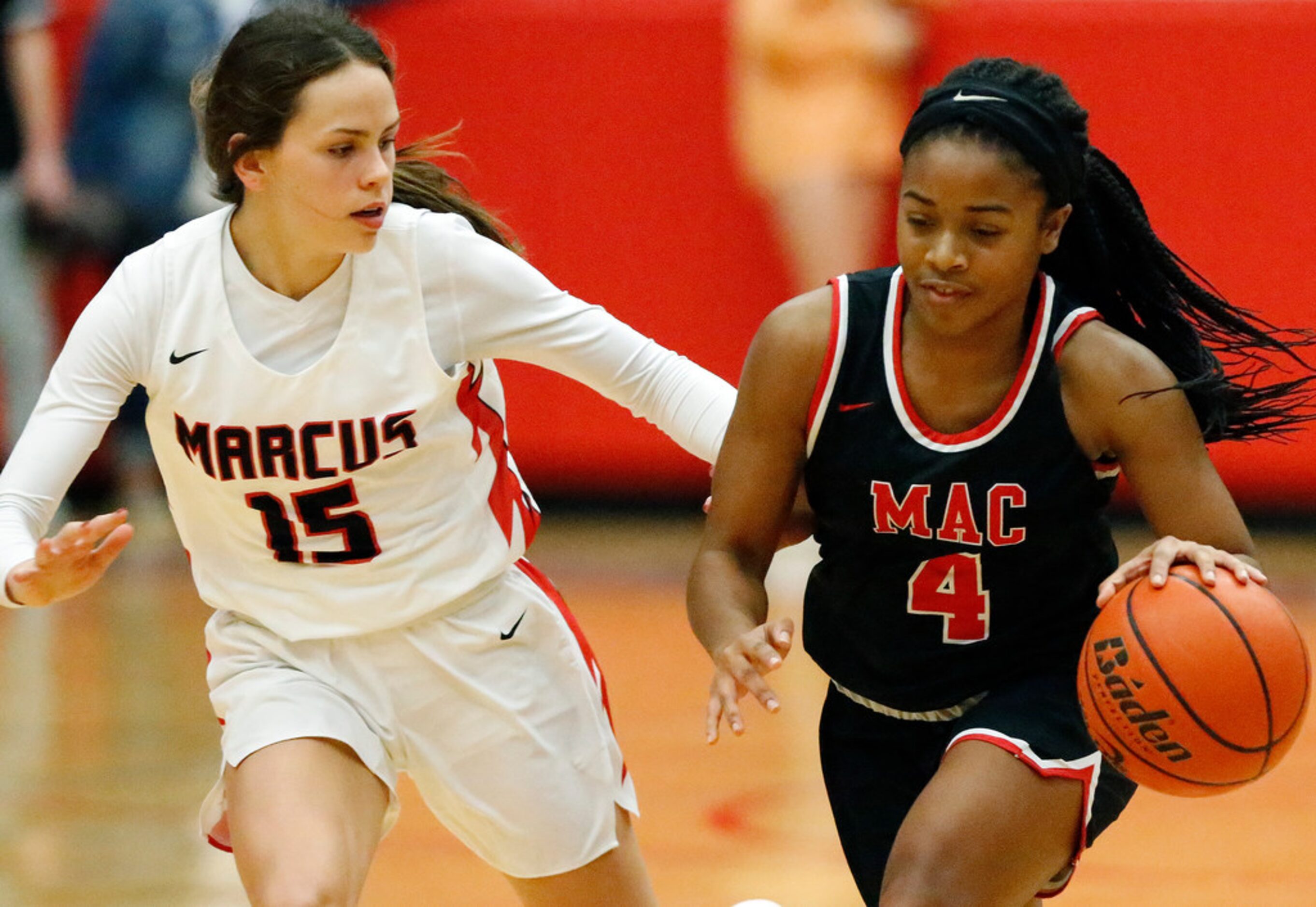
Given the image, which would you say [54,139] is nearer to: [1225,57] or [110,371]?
[1225,57]

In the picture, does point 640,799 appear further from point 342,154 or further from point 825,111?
point 825,111

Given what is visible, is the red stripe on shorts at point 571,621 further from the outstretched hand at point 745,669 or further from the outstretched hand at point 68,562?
the outstretched hand at point 68,562

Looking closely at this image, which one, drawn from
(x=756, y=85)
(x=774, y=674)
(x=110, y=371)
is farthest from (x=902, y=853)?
(x=756, y=85)

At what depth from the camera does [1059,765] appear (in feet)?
10.3

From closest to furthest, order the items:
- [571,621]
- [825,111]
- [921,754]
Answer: [921,754] → [571,621] → [825,111]

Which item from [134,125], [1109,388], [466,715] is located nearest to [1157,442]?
[1109,388]

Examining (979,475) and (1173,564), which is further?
(979,475)

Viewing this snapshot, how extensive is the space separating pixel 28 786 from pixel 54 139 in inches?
165

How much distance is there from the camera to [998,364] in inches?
126

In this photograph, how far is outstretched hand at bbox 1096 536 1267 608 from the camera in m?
2.93

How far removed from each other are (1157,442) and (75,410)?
69.1 inches

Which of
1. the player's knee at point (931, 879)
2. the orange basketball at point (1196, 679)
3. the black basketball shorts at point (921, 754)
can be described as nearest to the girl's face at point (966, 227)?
the orange basketball at point (1196, 679)

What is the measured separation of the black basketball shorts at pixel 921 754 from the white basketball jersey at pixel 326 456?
699mm

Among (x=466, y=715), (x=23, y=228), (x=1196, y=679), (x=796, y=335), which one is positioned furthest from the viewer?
(x=23, y=228)
